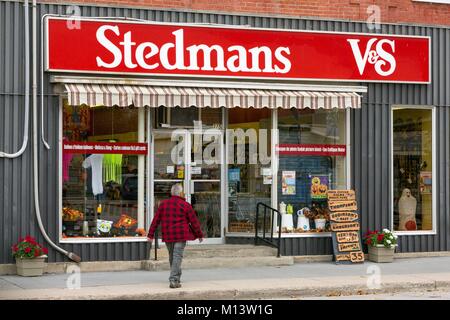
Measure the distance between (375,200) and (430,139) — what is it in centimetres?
200

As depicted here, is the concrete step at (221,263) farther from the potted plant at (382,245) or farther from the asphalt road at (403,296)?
the asphalt road at (403,296)

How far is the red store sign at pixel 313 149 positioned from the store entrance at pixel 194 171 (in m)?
1.38

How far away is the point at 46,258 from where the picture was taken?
15859 mm

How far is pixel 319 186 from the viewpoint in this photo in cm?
1816

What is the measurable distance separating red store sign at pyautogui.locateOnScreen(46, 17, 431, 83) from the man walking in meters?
3.68

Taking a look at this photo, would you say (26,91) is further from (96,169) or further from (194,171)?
(194,171)

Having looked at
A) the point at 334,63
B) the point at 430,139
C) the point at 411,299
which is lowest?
the point at 411,299

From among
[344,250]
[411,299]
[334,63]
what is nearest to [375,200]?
[344,250]

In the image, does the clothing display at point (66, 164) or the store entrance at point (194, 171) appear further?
the store entrance at point (194, 171)

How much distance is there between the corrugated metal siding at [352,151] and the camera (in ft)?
51.5

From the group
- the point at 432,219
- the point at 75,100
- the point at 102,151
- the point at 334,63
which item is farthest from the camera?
the point at 432,219

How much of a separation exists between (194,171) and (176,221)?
416 centimetres

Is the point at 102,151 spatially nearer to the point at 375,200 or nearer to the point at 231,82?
the point at 231,82

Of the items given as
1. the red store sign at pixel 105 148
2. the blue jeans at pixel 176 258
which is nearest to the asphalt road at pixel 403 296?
the blue jeans at pixel 176 258
